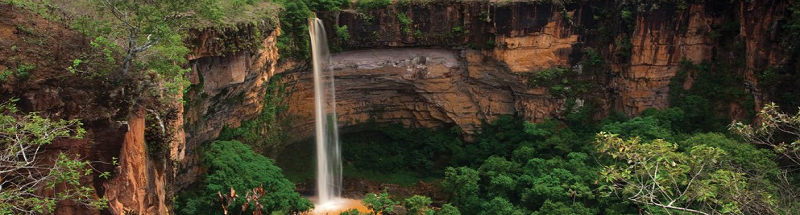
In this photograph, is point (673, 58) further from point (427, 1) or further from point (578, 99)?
point (427, 1)

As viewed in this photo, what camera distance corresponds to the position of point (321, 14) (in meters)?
20.2

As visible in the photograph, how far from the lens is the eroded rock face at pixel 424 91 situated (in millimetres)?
21219

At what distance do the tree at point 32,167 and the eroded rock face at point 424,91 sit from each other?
41.9 ft

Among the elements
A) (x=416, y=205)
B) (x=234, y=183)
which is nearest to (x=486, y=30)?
(x=416, y=205)

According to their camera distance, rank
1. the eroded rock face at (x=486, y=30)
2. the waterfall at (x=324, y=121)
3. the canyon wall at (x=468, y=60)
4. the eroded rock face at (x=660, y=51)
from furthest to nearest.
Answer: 1. the eroded rock face at (x=486, y=30)
2. the waterfall at (x=324, y=121)
3. the eroded rock face at (x=660, y=51)
4. the canyon wall at (x=468, y=60)

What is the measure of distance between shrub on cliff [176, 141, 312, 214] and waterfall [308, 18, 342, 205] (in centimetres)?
438

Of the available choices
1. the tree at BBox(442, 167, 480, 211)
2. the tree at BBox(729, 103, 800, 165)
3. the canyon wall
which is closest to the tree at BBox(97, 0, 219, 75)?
the canyon wall

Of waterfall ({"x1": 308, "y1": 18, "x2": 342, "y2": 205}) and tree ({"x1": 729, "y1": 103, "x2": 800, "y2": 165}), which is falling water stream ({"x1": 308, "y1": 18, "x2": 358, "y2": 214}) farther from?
tree ({"x1": 729, "y1": 103, "x2": 800, "y2": 165})

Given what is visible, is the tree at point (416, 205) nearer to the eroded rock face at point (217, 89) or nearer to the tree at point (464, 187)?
the tree at point (464, 187)

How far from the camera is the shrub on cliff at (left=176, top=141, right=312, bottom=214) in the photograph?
1411 centimetres

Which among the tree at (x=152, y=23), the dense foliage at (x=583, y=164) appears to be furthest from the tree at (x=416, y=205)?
the tree at (x=152, y=23)

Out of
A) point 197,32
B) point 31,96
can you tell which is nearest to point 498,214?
point 197,32

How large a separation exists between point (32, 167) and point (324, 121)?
1418 cm

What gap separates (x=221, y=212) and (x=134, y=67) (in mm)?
5896
